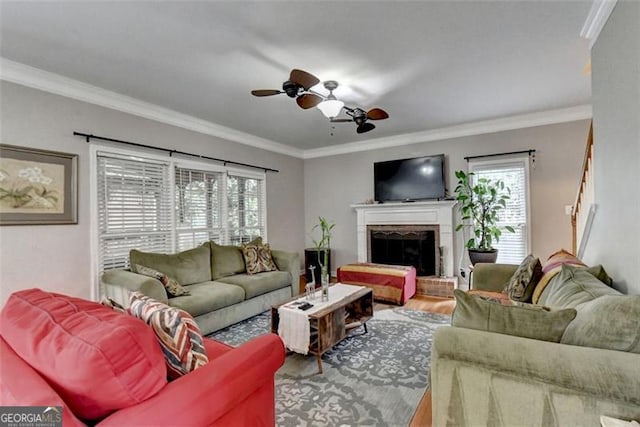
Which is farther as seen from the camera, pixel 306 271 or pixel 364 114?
pixel 306 271

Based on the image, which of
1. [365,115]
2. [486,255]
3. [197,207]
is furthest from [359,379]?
[197,207]

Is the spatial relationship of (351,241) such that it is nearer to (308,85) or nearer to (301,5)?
(308,85)

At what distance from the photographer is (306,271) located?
6.09 meters

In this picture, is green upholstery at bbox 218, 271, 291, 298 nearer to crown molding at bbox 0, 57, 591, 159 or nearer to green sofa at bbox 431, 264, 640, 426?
crown molding at bbox 0, 57, 591, 159

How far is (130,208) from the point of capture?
3.63 metres

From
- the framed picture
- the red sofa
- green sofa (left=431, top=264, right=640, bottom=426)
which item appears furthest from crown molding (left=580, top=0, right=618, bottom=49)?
the framed picture

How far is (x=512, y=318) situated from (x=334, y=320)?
159 centimetres

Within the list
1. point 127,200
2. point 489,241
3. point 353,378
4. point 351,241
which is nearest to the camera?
point 353,378

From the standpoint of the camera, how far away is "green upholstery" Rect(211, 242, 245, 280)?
405 centimetres

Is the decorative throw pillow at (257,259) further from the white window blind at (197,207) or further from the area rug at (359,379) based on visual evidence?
the area rug at (359,379)

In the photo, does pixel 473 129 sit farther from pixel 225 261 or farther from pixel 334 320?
pixel 225 261

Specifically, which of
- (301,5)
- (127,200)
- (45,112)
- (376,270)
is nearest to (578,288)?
(301,5)

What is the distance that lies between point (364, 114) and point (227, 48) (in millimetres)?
1456

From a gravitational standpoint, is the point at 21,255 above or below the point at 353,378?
above
